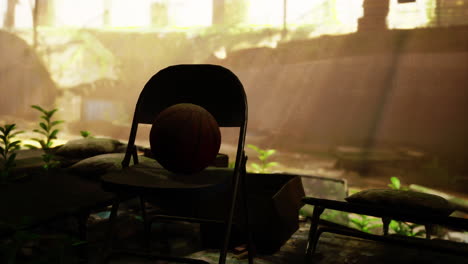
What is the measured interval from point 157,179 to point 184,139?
0.17m

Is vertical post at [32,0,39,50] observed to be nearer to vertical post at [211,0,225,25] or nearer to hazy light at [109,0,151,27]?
hazy light at [109,0,151,27]

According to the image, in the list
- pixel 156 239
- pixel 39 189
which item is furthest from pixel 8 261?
pixel 156 239

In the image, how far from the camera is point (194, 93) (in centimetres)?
169

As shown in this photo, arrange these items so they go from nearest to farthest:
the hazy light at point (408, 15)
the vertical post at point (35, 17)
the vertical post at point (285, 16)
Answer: the hazy light at point (408, 15), the vertical post at point (285, 16), the vertical post at point (35, 17)

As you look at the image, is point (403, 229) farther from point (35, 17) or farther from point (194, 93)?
point (35, 17)

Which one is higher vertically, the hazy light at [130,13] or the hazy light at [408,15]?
the hazy light at [130,13]

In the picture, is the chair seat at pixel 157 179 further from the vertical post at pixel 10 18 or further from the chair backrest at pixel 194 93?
the vertical post at pixel 10 18

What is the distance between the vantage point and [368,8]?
7172 mm

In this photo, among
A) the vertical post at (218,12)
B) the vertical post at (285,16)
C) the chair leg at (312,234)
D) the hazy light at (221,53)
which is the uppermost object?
the vertical post at (218,12)

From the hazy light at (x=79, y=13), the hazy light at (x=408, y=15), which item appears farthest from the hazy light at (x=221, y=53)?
the hazy light at (x=79, y=13)

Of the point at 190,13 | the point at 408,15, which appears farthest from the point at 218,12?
the point at 408,15

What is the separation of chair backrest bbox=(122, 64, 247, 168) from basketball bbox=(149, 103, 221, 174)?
245 millimetres

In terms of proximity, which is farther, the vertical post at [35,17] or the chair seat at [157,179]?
the vertical post at [35,17]

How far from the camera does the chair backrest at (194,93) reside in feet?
5.18
